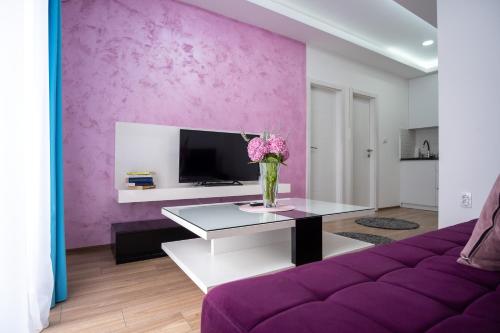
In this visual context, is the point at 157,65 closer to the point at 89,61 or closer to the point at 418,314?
the point at 89,61

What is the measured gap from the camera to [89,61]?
2.62 metres

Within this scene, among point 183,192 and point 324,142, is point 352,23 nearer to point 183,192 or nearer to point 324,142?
point 324,142

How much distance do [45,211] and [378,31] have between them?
4.48m

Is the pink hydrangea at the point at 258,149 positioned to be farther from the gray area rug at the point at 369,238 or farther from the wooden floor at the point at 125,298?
the gray area rug at the point at 369,238

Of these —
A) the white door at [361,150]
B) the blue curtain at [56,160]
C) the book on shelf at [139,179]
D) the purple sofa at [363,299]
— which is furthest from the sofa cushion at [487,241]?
the white door at [361,150]

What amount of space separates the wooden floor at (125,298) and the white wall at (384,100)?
3.61 meters

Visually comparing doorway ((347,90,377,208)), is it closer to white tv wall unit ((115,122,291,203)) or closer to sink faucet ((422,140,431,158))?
sink faucet ((422,140,431,158))

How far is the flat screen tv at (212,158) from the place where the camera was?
297 cm

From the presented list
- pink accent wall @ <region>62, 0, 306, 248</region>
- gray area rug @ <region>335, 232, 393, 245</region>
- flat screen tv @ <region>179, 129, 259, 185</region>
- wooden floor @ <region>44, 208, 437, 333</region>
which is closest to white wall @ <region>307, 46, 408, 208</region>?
pink accent wall @ <region>62, 0, 306, 248</region>

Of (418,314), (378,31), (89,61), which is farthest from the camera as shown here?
(378,31)

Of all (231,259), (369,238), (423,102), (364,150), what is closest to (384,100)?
(423,102)

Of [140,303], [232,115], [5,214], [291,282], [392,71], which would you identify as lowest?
Result: [140,303]

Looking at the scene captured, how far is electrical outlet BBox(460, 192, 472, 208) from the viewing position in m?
1.98

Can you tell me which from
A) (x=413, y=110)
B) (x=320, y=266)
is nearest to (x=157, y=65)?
(x=320, y=266)
